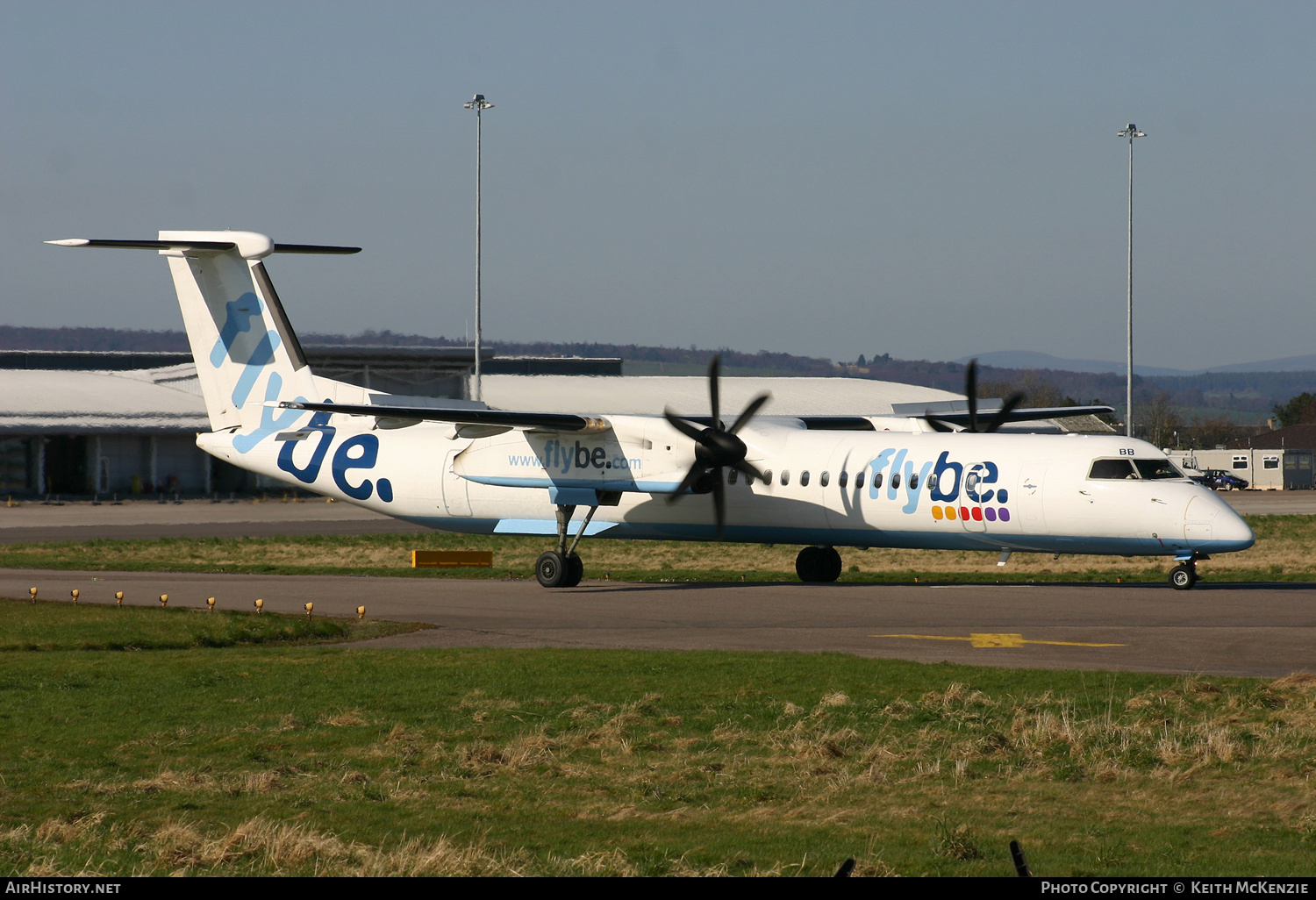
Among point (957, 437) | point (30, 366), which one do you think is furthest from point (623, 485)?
point (30, 366)

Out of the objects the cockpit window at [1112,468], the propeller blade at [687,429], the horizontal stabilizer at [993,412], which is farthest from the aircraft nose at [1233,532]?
the propeller blade at [687,429]

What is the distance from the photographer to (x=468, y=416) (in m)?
28.0

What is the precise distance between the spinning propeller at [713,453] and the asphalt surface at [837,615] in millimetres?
2140

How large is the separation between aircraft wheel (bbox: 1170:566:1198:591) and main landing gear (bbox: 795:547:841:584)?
7410 millimetres

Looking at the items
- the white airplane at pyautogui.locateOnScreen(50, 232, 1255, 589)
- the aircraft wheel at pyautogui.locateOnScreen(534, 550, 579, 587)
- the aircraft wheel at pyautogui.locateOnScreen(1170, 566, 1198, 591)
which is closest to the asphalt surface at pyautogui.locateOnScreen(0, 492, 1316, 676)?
the aircraft wheel at pyautogui.locateOnScreen(1170, 566, 1198, 591)

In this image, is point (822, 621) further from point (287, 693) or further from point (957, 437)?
point (287, 693)

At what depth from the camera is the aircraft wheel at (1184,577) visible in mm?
26000

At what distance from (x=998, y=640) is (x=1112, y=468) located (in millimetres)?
7678

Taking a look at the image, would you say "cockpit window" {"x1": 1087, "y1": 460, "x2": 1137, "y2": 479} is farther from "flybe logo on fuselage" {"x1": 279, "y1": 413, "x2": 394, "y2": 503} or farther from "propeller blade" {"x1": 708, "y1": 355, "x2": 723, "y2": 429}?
"flybe logo on fuselage" {"x1": 279, "y1": 413, "x2": 394, "y2": 503}

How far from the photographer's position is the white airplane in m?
26.0

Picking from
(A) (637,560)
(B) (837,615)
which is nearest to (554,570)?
(B) (837,615)

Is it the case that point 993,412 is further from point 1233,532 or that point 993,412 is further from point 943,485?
point 1233,532

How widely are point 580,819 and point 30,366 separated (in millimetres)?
103249

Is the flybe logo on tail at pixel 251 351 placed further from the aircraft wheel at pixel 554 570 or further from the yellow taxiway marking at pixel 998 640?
the yellow taxiway marking at pixel 998 640
